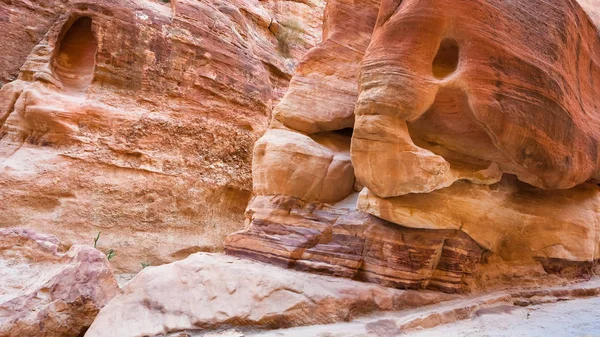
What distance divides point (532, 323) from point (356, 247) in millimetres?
1802

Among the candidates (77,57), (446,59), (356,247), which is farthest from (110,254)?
(446,59)

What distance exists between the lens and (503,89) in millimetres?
3910

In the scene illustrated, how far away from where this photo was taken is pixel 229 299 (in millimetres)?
3428

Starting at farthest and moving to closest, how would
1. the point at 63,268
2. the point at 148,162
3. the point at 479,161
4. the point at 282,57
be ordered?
the point at 282,57 → the point at 148,162 → the point at 479,161 → the point at 63,268

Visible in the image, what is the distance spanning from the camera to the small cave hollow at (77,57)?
834 cm

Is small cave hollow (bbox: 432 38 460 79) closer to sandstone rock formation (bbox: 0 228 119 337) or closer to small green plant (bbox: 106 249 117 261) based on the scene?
sandstone rock formation (bbox: 0 228 119 337)

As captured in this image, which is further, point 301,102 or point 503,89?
point 301,102

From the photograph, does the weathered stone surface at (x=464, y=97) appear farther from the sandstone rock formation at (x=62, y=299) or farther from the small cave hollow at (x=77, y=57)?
the small cave hollow at (x=77, y=57)

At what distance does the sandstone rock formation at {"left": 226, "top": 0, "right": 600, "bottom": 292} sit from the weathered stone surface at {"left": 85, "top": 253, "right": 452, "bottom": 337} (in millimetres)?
359

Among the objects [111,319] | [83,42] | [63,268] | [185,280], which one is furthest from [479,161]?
[83,42]

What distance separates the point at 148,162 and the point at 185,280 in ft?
17.7

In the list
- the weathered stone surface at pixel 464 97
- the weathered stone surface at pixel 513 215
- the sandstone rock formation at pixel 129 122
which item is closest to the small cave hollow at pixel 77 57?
the sandstone rock formation at pixel 129 122

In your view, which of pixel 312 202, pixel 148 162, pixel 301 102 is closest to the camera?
pixel 312 202

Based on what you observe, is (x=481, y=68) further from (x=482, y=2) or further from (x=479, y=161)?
(x=479, y=161)
